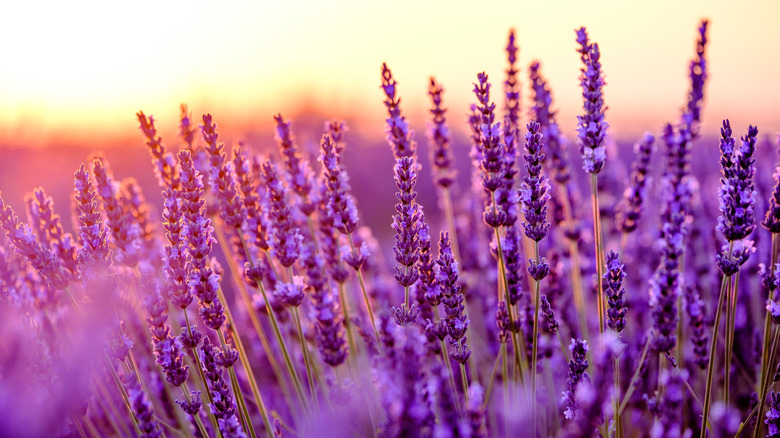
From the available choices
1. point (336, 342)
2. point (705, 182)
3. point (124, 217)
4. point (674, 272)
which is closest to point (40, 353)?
point (124, 217)

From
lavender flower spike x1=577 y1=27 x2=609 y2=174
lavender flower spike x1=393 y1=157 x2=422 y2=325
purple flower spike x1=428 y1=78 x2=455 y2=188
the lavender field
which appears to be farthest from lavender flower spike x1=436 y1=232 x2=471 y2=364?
purple flower spike x1=428 y1=78 x2=455 y2=188

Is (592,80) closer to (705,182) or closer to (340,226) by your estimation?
(340,226)

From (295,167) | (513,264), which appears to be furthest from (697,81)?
(295,167)

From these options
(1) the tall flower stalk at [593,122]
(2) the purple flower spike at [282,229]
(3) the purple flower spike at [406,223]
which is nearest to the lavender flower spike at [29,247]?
(2) the purple flower spike at [282,229]

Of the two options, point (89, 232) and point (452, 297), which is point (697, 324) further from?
point (89, 232)

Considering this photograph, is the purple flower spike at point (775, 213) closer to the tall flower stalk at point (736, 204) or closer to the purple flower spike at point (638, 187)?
the tall flower stalk at point (736, 204)

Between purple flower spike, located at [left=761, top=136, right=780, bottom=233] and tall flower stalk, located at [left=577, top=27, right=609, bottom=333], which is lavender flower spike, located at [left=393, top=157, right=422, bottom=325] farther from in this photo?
purple flower spike, located at [left=761, top=136, right=780, bottom=233]
